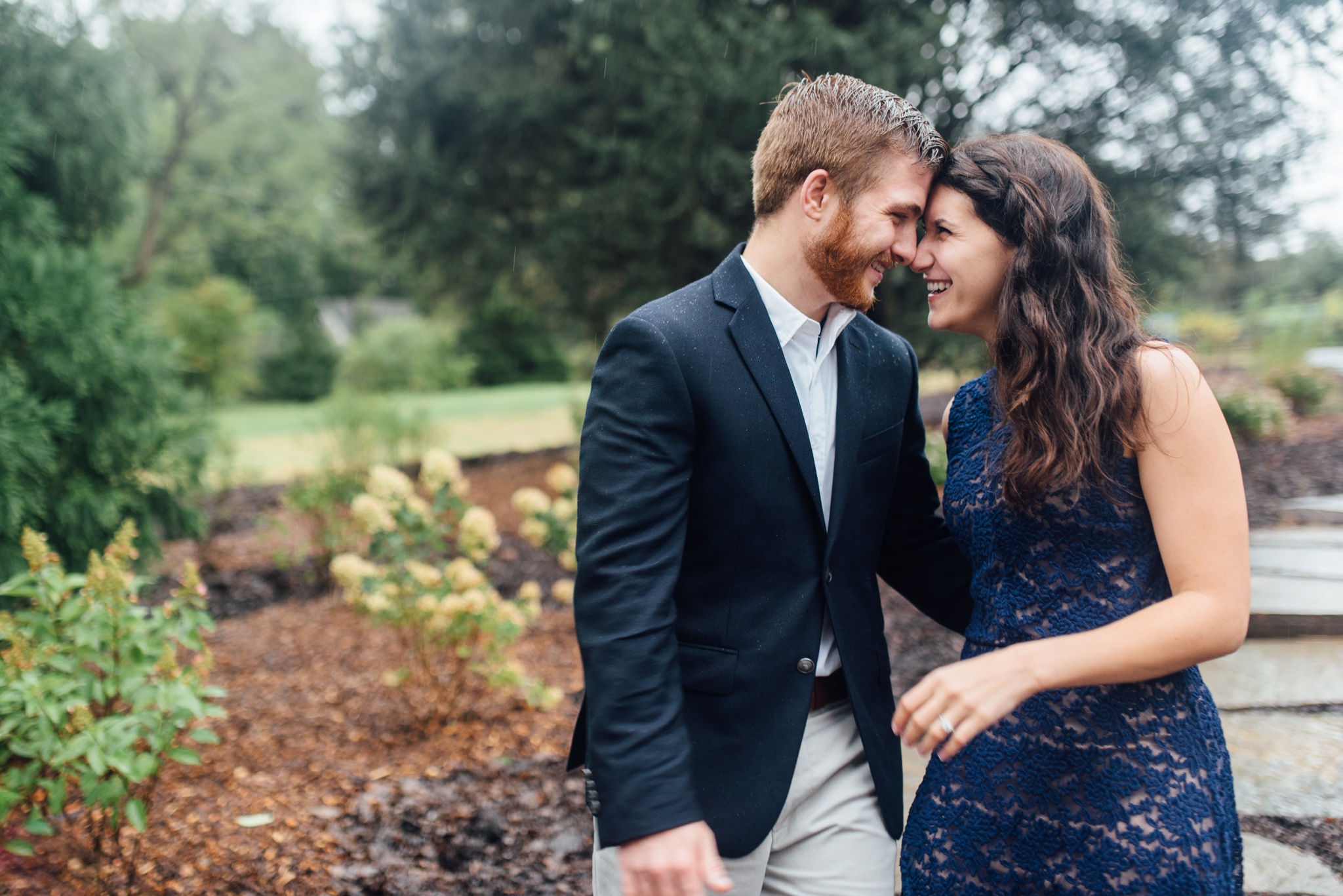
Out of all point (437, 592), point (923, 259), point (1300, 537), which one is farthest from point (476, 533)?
point (1300, 537)

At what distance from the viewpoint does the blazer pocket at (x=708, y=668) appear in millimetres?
1568

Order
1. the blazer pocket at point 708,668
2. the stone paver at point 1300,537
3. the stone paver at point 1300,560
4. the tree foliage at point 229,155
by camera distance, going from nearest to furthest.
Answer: the blazer pocket at point 708,668, the stone paver at point 1300,560, the stone paver at point 1300,537, the tree foliage at point 229,155

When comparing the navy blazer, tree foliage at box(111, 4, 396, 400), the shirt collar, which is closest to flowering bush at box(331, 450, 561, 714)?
the navy blazer

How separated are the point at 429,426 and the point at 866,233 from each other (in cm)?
1030

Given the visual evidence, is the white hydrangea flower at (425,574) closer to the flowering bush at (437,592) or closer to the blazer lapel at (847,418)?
the flowering bush at (437,592)

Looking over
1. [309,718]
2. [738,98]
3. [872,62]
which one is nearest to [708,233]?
[738,98]

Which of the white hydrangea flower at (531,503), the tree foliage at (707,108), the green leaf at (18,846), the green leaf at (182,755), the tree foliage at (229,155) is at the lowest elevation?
the green leaf at (18,846)

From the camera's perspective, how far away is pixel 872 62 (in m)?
7.55

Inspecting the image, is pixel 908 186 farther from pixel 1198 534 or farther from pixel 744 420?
pixel 1198 534

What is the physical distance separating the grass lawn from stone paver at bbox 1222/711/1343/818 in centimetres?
606

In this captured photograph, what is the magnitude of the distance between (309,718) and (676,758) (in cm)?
340

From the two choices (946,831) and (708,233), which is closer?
(946,831)

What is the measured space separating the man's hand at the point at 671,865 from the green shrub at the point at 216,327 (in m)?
28.2

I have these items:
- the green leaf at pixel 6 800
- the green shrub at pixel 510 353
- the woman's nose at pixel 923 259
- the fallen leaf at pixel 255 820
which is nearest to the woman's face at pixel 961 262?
the woman's nose at pixel 923 259
